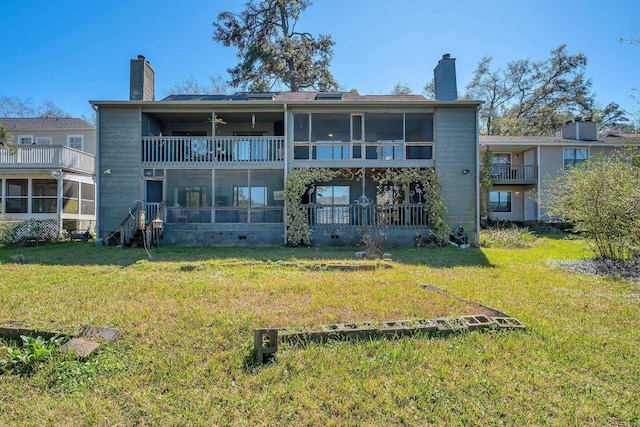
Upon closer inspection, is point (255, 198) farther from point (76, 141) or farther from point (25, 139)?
point (25, 139)

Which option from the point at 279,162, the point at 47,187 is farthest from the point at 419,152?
the point at 47,187

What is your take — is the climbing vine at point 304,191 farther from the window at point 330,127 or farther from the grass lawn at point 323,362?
the grass lawn at point 323,362

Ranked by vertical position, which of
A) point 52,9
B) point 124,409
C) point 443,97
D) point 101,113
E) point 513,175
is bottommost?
point 124,409

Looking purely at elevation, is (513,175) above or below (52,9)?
below

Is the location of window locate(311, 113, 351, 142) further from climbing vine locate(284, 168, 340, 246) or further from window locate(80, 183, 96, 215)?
window locate(80, 183, 96, 215)

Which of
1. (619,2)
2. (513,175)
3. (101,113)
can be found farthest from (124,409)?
(513,175)

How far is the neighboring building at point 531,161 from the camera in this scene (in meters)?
20.9

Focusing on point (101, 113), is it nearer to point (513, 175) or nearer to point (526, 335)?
point (526, 335)

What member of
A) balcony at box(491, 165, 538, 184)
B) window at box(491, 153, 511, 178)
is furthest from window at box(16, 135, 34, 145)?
balcony at box(491, 165, 538, 184)

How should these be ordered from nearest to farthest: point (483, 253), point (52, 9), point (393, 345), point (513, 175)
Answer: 1. point (393, 345)
2. point (483, 253)
3. point (52, 9)
4. point (513, 175)

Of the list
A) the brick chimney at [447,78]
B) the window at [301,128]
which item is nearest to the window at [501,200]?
the brick chimney at [447,78]

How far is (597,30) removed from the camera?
1599 centimetres

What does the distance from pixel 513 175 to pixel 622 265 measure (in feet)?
46.5

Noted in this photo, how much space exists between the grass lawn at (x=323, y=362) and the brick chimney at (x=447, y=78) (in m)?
10.8
